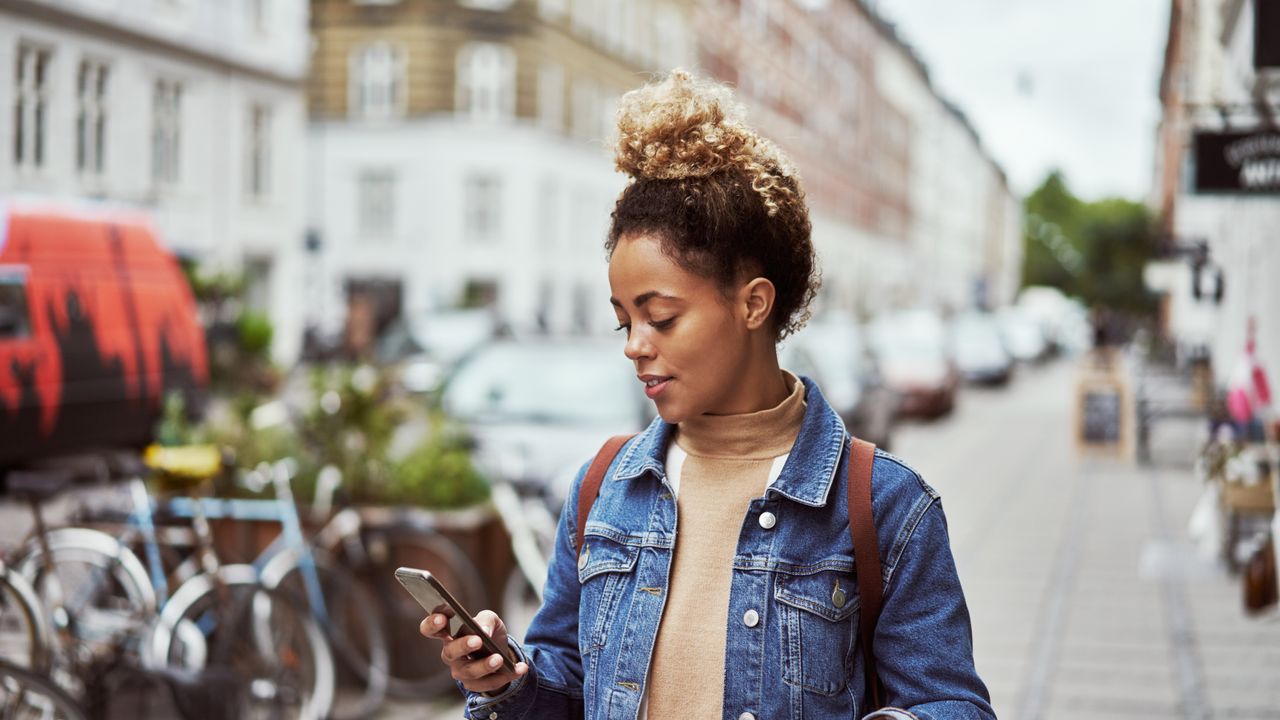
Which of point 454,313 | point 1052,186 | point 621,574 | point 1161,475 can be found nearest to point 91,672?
point 621,574

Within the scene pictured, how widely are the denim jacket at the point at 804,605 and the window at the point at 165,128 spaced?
754 centimetres

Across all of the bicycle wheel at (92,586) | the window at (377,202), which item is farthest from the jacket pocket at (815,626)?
the window at (377,202)

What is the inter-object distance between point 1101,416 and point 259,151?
10650 millimetres

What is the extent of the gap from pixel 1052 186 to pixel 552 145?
115244mm

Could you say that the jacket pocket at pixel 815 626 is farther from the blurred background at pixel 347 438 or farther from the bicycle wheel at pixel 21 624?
the bicycle wheel at pixel 21 624

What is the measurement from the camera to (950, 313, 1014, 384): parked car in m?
35.8

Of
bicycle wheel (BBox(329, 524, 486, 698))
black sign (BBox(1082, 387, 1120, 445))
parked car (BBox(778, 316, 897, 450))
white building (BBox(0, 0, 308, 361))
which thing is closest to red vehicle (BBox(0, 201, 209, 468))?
white building (BBox(0, 0, 308, 361))

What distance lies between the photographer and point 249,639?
553cm

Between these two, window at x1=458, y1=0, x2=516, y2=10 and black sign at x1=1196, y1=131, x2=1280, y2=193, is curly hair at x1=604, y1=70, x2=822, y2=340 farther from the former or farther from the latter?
window at x1=458, y1=0, x2=516, y2=10

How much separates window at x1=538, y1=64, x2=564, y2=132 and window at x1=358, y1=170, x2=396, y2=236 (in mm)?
4255

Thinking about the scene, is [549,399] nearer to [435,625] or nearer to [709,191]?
[709,191]

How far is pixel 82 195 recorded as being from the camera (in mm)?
9430

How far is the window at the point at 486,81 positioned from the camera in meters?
38.2

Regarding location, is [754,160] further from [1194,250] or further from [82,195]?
[1194,250]
